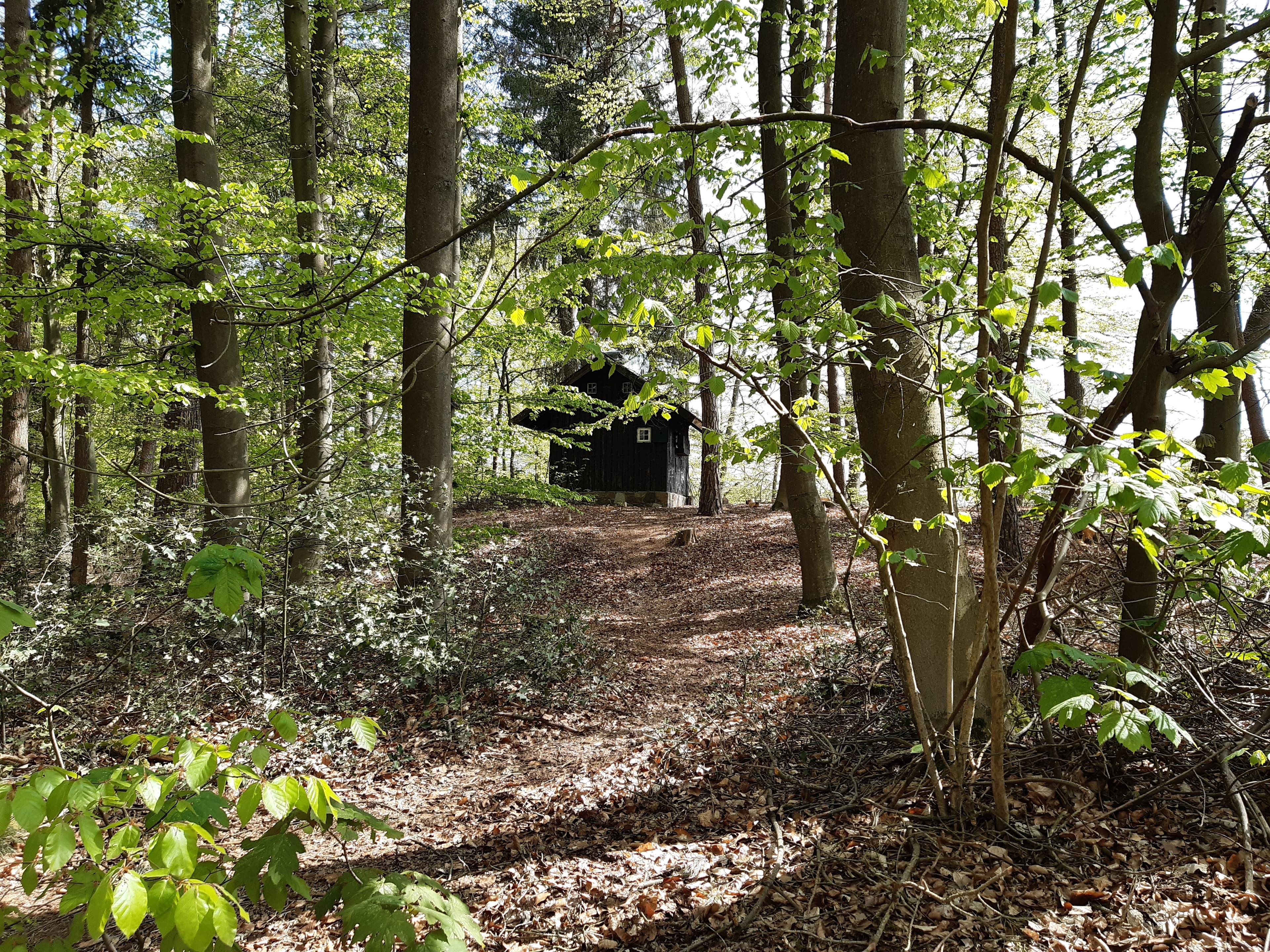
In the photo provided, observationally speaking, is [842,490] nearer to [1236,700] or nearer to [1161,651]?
[1161,651]

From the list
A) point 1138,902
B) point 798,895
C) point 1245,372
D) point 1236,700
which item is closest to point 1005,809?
point 1138,902

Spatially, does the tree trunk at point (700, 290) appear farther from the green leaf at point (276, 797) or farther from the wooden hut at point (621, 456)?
the green leaf at point (276, 797)

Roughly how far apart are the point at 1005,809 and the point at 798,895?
40.3 inches

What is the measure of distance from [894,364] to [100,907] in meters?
3.65

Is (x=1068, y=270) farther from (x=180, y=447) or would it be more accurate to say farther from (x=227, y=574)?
(x=180, y=447)

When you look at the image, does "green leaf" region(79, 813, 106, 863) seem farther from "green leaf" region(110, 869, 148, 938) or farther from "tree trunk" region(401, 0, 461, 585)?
"tree trunk" region(401, 0, 461, 585)

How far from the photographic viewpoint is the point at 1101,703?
218 cm

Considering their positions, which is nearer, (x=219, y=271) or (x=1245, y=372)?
(x=1245, y=372)

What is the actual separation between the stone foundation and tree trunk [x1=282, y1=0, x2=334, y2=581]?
44.4 ft

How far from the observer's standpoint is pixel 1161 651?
3613 millimetres

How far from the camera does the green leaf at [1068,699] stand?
1.97m

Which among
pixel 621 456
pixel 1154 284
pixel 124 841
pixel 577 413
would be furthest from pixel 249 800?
pixel 621 456

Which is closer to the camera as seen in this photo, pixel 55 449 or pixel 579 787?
pixel 579 787

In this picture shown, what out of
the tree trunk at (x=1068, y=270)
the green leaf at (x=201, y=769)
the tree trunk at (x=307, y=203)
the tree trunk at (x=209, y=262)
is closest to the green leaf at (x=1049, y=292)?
the tree trunk at (x=1068, y=270)
